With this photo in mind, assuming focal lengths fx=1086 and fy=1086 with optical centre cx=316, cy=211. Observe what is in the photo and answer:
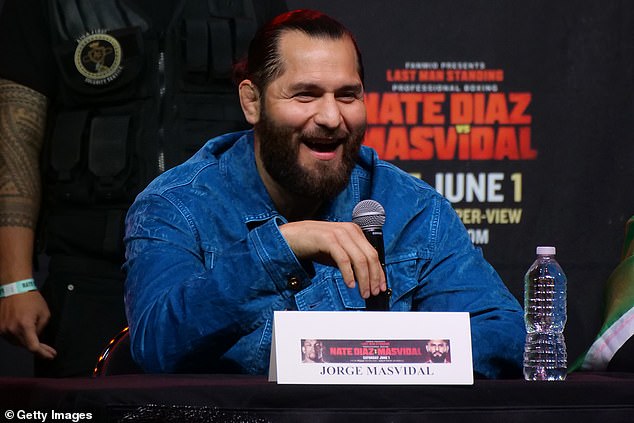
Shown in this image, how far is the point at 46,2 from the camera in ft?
9.93

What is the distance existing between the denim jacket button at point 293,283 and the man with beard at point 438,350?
35 cm

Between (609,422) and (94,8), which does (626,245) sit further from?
(94,8)

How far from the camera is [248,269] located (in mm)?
1815

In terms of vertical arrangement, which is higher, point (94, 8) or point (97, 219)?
point (94, 8)

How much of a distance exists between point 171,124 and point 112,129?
6.4 inches

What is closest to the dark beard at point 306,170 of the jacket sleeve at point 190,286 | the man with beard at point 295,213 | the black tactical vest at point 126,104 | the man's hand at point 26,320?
the man with beard at point 295,213

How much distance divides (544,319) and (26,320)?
140 centimetres

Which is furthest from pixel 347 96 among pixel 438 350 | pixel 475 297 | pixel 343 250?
pixel 438 350

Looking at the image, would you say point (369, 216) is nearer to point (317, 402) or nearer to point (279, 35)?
point (317, 402)

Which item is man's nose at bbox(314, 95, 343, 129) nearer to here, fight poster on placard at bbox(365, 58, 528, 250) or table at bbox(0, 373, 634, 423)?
table at bbox(0, 373, 634, 423)

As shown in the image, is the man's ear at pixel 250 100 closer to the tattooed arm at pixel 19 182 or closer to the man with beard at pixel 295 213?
the man with beard at pixel 295 213

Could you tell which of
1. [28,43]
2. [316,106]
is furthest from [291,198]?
[28,43]

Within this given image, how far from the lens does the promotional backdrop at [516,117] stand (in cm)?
347

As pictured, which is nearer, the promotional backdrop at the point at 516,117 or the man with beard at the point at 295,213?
the man with beard at the point at 295,213
